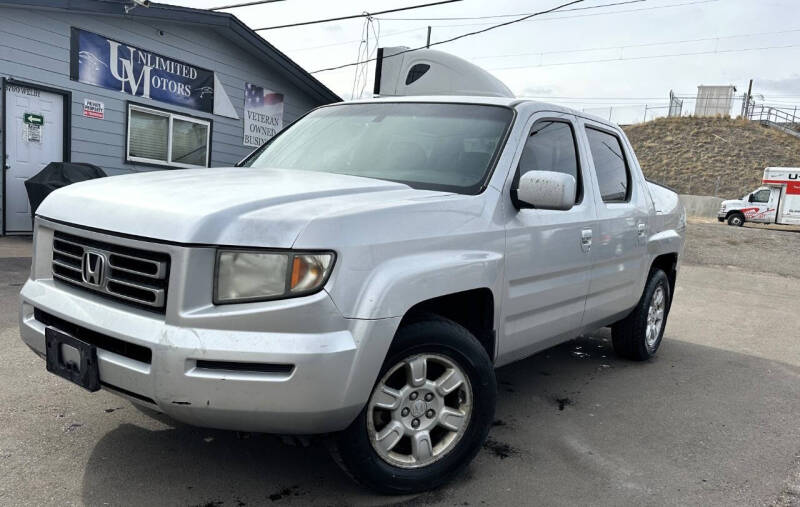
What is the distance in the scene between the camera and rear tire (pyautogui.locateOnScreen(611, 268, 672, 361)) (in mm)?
5027

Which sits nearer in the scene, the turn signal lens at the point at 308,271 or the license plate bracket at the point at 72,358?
the turn signal lens at the point at 308,271

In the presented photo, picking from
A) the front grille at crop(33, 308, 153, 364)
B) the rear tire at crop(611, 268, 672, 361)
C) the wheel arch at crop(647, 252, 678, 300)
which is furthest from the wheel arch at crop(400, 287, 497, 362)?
the wheel arch at crop(647, 252, 678, 300)

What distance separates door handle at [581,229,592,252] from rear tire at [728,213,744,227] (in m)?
29.5

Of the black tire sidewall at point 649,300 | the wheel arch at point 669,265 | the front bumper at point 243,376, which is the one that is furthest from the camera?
the wheel arch at point 669,265

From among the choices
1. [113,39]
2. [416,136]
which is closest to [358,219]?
[416,136]

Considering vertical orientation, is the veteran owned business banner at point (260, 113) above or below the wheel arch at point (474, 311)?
above

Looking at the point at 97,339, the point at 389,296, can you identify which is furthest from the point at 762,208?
the point at 97,339

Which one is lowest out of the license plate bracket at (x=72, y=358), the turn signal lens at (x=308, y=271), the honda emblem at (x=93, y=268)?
the license plate bracket at (x=72, y=358)

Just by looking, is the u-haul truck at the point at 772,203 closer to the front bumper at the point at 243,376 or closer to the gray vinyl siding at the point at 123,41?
the gray vinyl siding at the point at 123,41

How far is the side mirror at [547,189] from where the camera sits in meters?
3.02

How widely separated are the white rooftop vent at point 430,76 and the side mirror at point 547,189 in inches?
79.5

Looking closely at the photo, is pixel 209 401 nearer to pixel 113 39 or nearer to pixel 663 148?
pixel 113 39

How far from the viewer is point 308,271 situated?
2301 mm

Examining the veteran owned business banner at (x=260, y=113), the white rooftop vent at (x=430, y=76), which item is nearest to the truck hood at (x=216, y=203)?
the white rooftop vent at (x=430, y=76)
